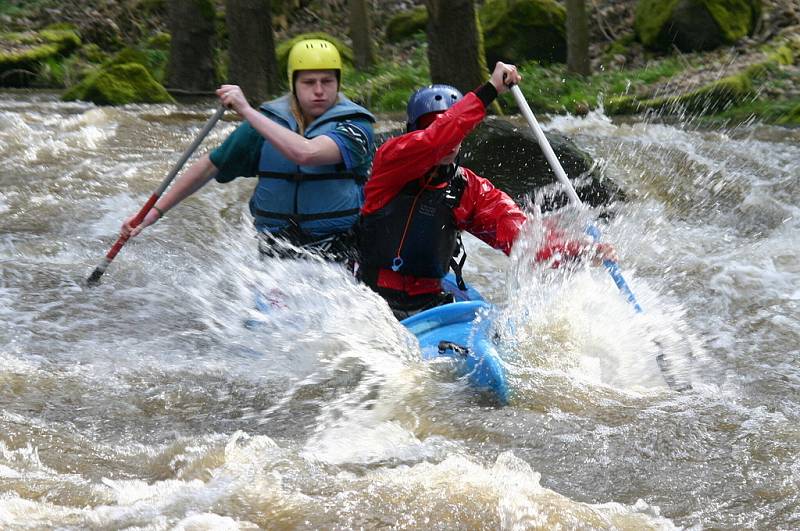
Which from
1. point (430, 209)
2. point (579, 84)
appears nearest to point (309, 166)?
point (430, 209)

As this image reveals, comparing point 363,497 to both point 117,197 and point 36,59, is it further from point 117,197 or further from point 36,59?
point 36,59

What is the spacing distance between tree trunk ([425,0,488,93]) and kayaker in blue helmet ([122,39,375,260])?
213 inches

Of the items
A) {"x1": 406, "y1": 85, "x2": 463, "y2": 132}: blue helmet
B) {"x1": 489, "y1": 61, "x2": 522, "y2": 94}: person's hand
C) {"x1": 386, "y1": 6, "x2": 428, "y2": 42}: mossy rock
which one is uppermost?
{"x1": 489, "y1": 61, "x2": 522, "y2": 94}: person's hand

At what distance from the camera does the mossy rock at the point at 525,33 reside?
596 inches

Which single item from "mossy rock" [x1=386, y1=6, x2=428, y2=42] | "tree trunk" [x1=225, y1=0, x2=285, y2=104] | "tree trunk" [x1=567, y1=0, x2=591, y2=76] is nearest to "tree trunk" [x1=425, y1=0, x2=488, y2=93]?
"tree trunk" [x1=225, y1=0, x2=285, y2=104]

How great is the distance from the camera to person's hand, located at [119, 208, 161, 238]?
209 inches

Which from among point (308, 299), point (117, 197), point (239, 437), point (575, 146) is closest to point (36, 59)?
point (117, 197)

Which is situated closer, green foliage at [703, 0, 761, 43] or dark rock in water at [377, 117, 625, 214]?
dark rock in water at [377, 117, 625, 214]

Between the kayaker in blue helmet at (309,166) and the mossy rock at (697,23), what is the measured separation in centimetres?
1082

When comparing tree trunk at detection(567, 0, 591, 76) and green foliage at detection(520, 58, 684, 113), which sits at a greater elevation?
tree trunk at detection(567, 0, 591, 76)

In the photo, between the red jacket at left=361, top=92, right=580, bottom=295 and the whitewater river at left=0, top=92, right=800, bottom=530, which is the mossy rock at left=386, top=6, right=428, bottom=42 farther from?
the red jacket at left=361, top=92, right=580, bottom=295

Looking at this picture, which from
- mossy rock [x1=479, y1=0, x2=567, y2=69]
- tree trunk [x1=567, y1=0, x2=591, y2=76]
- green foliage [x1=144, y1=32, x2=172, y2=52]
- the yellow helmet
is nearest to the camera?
the yellow helmet

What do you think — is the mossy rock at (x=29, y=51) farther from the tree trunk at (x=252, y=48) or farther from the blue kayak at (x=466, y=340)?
the blue kayak at (x=466, y=340)

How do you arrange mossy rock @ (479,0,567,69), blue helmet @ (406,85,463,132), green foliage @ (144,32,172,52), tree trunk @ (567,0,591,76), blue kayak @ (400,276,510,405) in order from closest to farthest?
blue kayak @ (400,276,510,405)
blue helmet @ (406,85,463,132)
tree trunk @ (567,0,591,76)
mossy rock @ (479,0,567,69)
green foliage @ (144,32,172,52)
